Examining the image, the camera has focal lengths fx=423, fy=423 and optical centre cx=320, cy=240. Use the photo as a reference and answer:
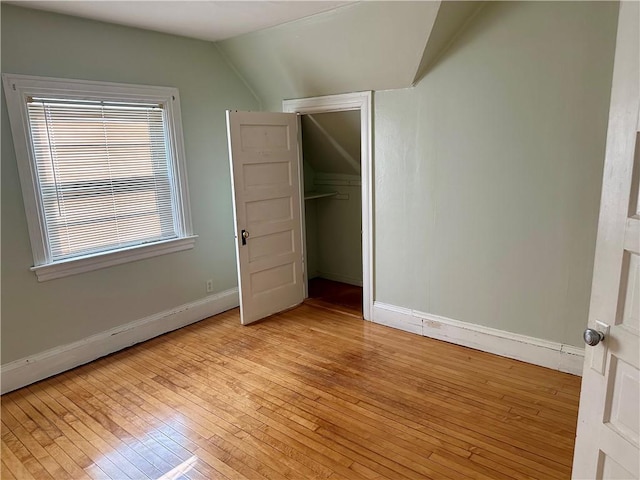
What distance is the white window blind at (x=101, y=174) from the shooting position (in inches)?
117

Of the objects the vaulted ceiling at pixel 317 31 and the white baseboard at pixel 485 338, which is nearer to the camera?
the vaulted ceiling at pixel 317 31

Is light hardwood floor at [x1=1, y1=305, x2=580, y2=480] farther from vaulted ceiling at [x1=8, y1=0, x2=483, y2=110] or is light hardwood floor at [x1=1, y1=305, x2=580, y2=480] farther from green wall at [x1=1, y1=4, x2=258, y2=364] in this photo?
vaulted ceiling at [x1=8, y1=0, x2=483, y2=110]

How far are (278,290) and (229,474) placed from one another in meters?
2.18

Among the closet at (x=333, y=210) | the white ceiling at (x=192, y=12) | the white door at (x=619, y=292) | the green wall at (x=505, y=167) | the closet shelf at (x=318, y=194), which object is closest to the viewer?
the white door at (x=619, y=292)

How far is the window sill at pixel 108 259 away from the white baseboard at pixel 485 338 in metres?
1.88

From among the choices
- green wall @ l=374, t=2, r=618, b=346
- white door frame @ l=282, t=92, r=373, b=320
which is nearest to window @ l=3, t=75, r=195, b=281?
white door frame @ l=282, t=92, r=373, b=320

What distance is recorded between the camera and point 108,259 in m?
3.33

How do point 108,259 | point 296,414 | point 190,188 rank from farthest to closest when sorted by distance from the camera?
point 190,188, point 108,259, point 296,414

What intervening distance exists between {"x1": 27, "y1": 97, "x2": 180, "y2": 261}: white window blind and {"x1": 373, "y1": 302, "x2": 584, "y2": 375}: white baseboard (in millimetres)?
2145

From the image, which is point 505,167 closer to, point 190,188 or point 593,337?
point 593,337

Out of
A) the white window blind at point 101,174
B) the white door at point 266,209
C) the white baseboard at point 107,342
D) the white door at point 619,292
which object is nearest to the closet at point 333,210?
the white door at point 266,209

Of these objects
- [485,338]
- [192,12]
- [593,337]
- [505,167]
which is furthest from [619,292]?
[192,12]

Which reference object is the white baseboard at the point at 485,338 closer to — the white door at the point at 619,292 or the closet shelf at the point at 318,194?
the closet shelf at the point at 318,194

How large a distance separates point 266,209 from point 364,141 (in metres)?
1.09
